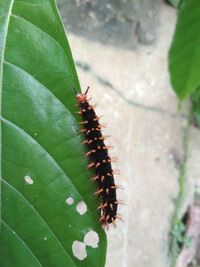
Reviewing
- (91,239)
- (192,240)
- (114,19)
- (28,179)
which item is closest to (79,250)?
(91,239)

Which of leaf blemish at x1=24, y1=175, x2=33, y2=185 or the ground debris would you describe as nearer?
leaf blemish at x1=24, y1=175, x2=33, y2=185

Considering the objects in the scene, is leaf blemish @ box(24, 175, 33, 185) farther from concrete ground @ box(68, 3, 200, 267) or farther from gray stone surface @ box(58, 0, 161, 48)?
gray stone surface @ box(58, 0, 161, 48)

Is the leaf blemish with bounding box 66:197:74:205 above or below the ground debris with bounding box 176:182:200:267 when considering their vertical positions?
below

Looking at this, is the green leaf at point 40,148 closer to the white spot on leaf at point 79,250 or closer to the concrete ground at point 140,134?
the white spot on leaf at point 79,250

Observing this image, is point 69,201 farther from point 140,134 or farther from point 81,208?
point 140,134

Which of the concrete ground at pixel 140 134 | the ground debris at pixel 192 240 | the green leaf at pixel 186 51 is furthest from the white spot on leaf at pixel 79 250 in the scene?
the ground debris at pixel 192 240

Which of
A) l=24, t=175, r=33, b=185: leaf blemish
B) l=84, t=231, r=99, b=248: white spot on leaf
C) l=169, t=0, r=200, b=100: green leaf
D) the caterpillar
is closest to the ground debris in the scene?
l=169, t=0, r=200, b=100: green leaf
